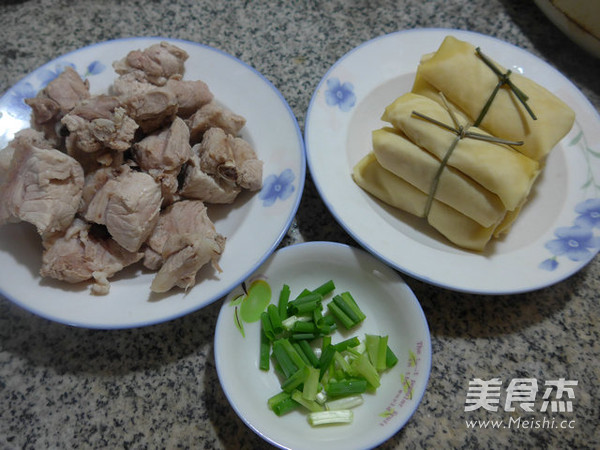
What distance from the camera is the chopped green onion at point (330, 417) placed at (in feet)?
3.38

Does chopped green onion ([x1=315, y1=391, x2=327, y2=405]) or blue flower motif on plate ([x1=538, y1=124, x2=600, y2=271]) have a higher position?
blue flower motif on plate ([x1=538, y1=124, x2=600, y2=271])

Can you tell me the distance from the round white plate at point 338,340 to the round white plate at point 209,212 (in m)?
0.08

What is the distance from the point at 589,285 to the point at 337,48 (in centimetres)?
122

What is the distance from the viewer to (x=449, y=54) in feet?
4.22

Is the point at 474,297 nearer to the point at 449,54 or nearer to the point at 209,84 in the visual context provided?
the point at 449,54

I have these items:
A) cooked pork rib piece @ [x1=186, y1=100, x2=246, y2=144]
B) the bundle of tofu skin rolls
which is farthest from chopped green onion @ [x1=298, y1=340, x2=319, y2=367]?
cooked pork rib piece @ [x1=186, y1=100, x2=246, y2=144]

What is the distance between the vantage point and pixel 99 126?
1.12 m

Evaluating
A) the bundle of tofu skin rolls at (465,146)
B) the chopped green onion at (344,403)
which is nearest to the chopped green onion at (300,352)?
the chopped green onion at (344,403)

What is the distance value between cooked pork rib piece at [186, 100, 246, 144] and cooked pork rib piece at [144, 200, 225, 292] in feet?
0.76

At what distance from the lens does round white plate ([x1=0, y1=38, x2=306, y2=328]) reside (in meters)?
1.07

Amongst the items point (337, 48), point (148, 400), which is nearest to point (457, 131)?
point (337, 48)

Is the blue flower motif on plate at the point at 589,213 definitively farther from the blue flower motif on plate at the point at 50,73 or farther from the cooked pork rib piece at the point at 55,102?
the blue flower motif on plate at the point at 50,73

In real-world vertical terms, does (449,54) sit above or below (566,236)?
above

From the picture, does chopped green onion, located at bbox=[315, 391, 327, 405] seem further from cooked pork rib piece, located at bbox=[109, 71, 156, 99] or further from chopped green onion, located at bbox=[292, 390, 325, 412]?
cooked pork rib piece, located at bbox=[109, 71, 156, 99]
